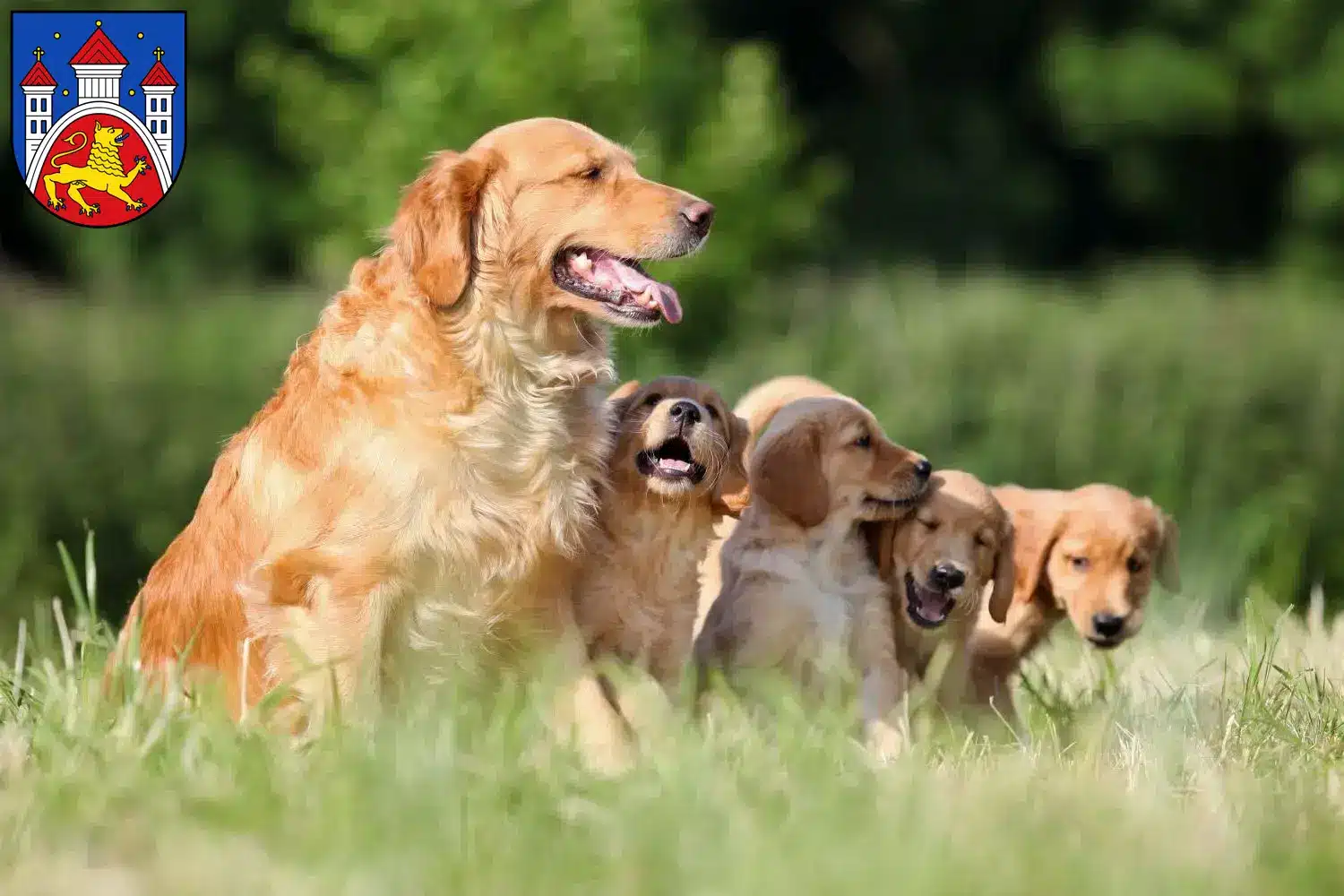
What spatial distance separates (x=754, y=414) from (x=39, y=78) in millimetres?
2830

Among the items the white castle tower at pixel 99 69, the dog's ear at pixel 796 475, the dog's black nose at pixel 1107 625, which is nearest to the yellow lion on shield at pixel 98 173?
the white castle tower at pixel 99 69

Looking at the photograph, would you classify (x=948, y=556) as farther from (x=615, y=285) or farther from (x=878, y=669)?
(x=615, y=285)

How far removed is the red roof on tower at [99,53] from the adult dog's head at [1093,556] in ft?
11.4

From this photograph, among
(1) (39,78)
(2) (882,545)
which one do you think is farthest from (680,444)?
Result: (1) (39,78)

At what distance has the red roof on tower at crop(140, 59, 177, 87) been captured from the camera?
6125mm

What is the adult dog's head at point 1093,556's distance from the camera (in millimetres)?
5145

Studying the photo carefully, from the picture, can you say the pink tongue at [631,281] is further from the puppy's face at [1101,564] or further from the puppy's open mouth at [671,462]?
the puppy's face at [1101,564]

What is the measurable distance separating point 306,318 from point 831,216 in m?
9.37

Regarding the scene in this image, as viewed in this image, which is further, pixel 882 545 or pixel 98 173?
pixel 98 173

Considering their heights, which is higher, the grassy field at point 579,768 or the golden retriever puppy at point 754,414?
the golden retriever puppy at point 754,414

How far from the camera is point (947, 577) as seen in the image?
4781 millimetres

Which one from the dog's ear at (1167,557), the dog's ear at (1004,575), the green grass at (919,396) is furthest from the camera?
the green grass at (919,396)

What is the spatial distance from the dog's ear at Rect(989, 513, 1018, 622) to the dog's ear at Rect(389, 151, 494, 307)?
1.79 meters

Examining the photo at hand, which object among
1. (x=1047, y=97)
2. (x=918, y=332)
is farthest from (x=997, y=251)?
(x=918, y=332)
